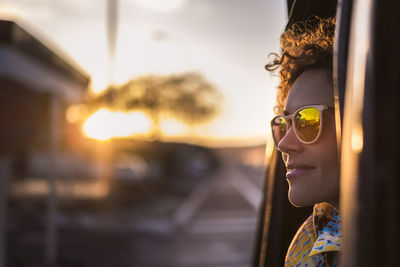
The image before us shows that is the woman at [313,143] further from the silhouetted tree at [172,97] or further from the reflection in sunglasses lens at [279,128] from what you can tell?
the silhouetted tree at [172,97]

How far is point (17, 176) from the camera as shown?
29.8 metres

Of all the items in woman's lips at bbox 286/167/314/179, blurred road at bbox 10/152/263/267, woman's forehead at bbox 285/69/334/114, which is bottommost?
blurred road at bbox 10/152/263/267

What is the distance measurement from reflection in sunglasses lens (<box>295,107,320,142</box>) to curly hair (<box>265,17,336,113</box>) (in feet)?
0.55

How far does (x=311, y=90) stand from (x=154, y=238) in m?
9.85

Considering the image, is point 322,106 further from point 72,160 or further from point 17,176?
point 17,176

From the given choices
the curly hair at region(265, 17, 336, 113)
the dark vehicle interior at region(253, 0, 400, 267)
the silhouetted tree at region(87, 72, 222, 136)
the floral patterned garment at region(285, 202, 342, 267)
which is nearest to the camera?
the dark vehicle interior at region(253, 0, 400, 267)

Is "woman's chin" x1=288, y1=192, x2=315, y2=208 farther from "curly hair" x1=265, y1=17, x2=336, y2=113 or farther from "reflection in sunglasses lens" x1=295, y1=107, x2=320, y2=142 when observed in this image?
"curly hair" x1=265, y1=17, x2=336, y2=113

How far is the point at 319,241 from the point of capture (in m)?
1.10

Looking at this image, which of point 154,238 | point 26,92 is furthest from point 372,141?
point 154,238

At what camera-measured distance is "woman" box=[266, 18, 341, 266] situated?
3.91 feet

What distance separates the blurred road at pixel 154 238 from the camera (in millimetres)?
8148

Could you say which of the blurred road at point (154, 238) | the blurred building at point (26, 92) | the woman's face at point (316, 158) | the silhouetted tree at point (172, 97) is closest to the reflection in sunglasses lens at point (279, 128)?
the woman's face at point (316, 158)

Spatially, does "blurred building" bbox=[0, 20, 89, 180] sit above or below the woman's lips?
above

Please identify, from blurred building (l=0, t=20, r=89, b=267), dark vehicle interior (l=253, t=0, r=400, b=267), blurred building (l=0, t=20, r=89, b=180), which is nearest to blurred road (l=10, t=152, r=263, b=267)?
blurred building (l=0, t=20, r=89, b=267)
